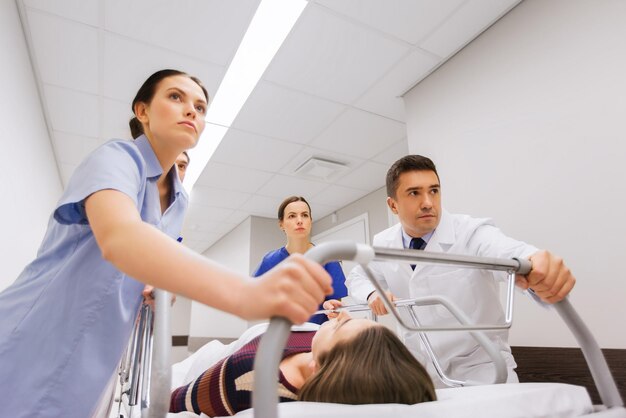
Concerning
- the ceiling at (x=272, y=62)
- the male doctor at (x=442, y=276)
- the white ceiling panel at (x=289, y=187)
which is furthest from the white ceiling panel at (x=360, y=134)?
the male doctor at (x=442, y=276)

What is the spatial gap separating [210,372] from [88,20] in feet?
7.73

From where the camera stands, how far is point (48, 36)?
2.46 metres

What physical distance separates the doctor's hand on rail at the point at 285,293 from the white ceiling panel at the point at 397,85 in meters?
2.62

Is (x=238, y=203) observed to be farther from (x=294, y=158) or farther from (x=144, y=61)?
(x=144, y=61)

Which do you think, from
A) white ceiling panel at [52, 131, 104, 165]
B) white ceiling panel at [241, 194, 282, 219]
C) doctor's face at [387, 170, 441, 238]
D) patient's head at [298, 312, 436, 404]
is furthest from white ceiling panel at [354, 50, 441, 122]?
white ceiling panel at [52, 131, 104, 165]

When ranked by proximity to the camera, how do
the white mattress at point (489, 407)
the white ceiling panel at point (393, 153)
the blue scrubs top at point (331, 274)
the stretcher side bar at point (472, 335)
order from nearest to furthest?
the white mattress at point (489, 407)
the stretcher side bar at point (472, 335)
the blue scrubs top at point (331, 274)
the white ceiling panel at point (393, 153)

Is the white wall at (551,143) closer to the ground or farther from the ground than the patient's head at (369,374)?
farther from the ground

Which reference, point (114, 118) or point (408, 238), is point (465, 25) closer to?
point (408, 238)

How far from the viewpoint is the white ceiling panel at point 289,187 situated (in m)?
4.86

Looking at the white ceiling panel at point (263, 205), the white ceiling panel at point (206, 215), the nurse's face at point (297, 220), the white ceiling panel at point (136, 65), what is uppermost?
the white ceiling panel at point (206, 215)

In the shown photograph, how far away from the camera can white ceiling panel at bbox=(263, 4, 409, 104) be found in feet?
7.97

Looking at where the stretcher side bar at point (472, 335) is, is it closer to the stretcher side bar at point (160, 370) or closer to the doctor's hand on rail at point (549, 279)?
the doctor's hand on rail at point (549, 279)

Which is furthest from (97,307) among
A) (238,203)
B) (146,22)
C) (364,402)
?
(238,203)

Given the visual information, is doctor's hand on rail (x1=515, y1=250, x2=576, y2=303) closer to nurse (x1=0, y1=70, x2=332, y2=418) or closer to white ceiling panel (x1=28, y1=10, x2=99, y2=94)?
nurse (x1=0, y1=70, x2=332, y2=418)
